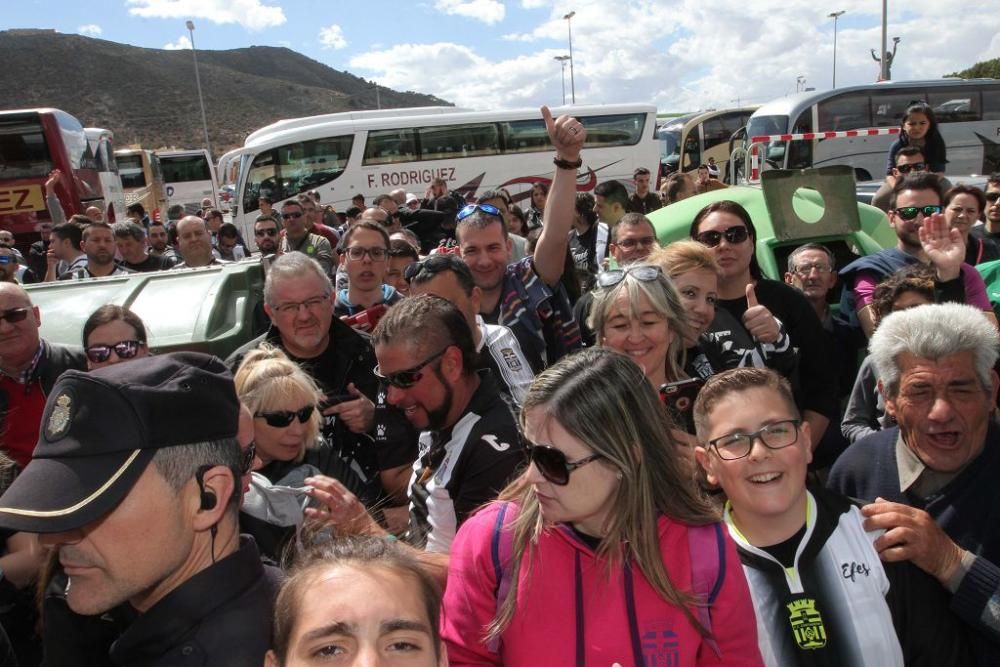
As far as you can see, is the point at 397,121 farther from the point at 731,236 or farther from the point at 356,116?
the point at 731,236

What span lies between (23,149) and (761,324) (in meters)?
14.7

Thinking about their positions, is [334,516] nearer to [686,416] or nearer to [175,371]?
[175,371]

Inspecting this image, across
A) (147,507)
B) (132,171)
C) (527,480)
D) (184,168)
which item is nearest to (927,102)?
(527,480)

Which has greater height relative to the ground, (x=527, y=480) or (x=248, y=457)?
(x=248, y=457)

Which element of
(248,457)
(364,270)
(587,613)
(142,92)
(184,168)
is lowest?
(587,613)

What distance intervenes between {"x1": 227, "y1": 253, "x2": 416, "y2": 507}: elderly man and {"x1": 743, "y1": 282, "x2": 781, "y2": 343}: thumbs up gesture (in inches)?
65.4

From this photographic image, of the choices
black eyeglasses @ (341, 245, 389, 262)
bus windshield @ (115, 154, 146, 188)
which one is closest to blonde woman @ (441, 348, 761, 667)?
black eyeglasses @ (341, 245, 389, 262)

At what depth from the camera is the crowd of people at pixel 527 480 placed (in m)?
1.30

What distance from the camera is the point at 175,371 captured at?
1343 mm

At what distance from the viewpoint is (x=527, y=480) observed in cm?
175

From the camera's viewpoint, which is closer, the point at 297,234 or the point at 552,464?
the point at 552,464

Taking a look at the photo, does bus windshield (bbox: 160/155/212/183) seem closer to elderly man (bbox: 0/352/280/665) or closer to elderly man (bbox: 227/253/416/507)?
elderly man (bbox: 227/253/416/507)

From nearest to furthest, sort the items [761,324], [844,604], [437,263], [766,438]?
[844,604] → [766,438] → [761,324] → [437,263]

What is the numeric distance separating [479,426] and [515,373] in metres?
0.68
